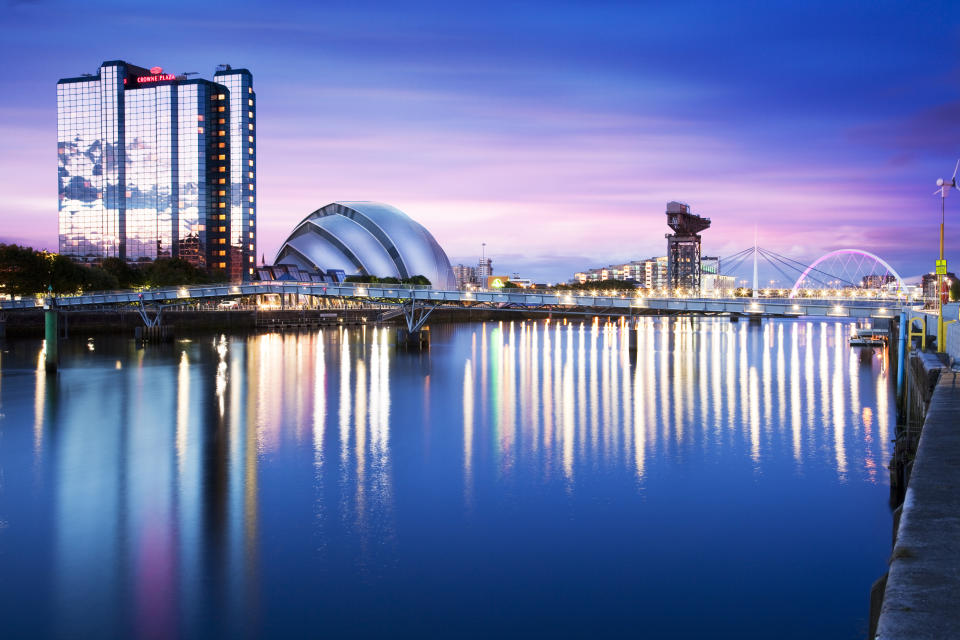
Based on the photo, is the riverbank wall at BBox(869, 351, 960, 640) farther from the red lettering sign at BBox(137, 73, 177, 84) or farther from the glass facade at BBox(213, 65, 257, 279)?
the red lettering sign at BBox(137, 73, 177, 84)

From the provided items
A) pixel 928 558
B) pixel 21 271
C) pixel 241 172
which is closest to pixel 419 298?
pixel 21 271

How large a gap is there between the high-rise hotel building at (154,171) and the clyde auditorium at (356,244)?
16.9 m

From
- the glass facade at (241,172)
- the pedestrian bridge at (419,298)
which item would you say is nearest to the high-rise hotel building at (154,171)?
the glass facade at (241,172)

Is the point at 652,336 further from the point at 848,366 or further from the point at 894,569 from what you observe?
the point at 894,569

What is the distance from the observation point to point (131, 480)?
19.4 meters

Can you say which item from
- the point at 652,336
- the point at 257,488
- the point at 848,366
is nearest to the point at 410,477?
the point at 257,488

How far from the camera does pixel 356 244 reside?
118 meters

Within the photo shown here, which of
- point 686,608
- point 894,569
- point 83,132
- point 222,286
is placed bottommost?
point 686,608

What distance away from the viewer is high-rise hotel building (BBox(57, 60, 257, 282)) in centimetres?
13338

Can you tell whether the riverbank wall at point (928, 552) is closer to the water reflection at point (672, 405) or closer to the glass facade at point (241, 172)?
the water reflection at point (672, 405)

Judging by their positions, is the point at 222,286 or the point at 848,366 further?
the point at 222,286

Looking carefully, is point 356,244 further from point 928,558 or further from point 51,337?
point 928,558

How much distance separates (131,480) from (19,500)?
98.1 inches

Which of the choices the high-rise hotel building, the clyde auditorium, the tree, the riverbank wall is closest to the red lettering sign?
the high-rise hotel building
